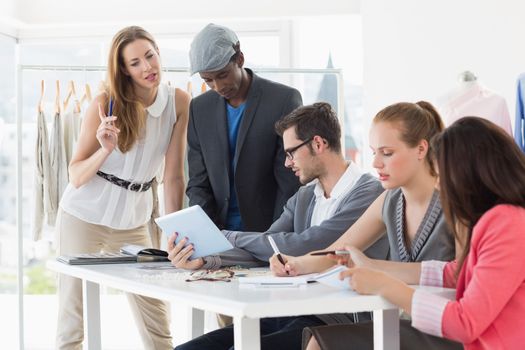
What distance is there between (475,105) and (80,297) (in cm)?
187

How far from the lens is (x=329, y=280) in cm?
199

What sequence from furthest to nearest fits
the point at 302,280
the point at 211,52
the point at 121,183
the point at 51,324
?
the point at 51,324 < the point at 121,183 < the point at 211,52 < the point at 302,280

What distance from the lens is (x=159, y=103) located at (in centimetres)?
338

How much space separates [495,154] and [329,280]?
1.61 feet

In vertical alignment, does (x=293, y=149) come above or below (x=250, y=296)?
above

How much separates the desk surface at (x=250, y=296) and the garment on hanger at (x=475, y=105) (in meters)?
1.89

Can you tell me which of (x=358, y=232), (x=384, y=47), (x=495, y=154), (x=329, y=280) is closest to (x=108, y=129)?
(x=358, y=232)

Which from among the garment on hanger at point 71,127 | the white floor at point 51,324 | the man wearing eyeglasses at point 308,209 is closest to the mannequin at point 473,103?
the man wearing eyeglasses at point 308,209

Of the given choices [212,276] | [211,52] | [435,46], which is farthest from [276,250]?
[435,46]

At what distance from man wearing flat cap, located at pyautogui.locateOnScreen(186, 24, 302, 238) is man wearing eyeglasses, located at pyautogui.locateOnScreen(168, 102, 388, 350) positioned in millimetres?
316

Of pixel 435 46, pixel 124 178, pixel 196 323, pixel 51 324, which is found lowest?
pixel 51 324

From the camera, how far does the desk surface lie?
1784 mm

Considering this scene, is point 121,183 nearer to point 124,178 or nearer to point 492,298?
point 124,178

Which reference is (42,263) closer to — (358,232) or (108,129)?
(108,129)
